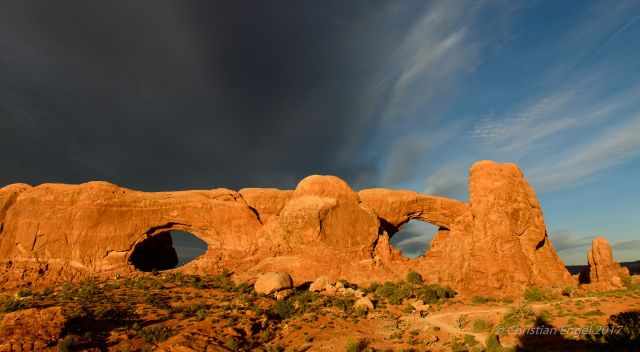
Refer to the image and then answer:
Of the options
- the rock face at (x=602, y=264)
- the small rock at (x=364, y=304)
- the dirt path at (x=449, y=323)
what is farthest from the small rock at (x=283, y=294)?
the rock face at (x=602, y=264)

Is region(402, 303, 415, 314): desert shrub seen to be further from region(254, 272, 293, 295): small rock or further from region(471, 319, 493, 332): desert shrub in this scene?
region(254, 272, 293, 295): small rock

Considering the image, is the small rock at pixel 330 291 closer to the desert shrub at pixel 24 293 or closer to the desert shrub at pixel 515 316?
the desert shrub at pixel 515 316

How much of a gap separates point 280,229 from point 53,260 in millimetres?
20649

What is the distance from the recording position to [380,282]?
30656mm

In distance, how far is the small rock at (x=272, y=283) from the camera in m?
26.7

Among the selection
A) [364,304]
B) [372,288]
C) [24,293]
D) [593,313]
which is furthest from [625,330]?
[24,293]

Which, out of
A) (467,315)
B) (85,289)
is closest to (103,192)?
(85,289)

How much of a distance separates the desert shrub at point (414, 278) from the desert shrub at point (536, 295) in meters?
8.32

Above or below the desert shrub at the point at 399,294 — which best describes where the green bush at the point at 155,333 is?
below

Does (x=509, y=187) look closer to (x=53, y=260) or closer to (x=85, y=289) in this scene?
(x=85, y=289)

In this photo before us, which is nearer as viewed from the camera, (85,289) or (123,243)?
(85,289)

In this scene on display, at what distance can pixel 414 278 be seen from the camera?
3058 centimetres

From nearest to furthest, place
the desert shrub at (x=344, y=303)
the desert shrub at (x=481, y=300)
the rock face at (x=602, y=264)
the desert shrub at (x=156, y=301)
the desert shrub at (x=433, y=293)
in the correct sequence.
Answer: the desert shrub at (x=156, y=301)
the desert shrub at (x=344, y=303)
the desert shrub at (x=481, y=300)
the desert shrub at (x=433, y=293)
the rock face at (x=602, y=264)

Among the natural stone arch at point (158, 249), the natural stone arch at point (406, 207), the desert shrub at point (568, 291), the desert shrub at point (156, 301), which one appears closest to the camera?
the desert shrub at point (156, 301)
